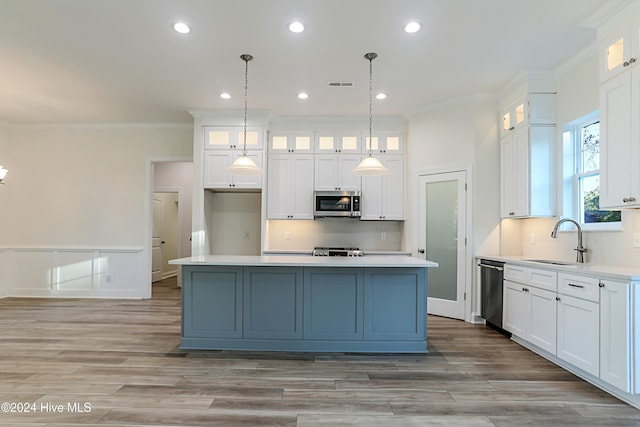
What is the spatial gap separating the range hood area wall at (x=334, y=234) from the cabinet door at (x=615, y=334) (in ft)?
10.9

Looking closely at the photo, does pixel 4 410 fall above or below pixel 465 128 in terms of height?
below

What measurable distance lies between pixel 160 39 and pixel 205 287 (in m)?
2.37

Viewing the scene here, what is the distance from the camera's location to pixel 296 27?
3.13 m

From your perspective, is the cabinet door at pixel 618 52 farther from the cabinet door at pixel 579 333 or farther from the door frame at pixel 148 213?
the door frame at pixel 148 213

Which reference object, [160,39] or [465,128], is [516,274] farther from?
[160,39]

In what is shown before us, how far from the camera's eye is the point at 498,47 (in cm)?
349

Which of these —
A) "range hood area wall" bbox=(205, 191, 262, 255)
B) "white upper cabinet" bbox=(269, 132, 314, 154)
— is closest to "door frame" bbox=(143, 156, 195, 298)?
"range hood area wall" bbox=(205, 191, 262, 255)

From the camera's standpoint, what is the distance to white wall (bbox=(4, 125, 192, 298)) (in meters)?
6.03

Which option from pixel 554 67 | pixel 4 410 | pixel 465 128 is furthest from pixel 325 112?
pixel 4 410

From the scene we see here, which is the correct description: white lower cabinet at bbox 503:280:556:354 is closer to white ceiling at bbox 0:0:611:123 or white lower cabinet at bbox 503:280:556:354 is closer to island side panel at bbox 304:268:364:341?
island side panel at bbox 304:268:364:341

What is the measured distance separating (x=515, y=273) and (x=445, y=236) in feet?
3.94

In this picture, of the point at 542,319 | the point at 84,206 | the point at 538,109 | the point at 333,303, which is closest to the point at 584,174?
the point at 538,109

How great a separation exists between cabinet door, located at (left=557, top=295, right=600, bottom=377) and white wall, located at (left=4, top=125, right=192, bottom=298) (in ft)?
18.3

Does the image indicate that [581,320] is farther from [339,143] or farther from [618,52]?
[339,143]
